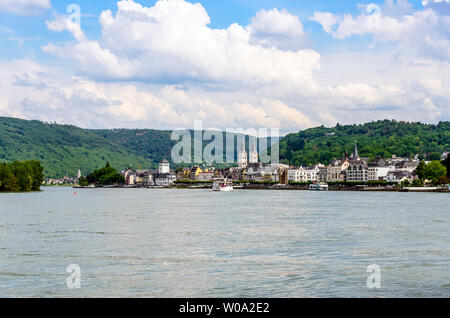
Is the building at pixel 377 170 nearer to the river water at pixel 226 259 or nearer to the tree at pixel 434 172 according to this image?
the tree at pixel 434 172

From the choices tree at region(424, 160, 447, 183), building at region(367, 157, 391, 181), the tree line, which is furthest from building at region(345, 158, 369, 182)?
the tree line

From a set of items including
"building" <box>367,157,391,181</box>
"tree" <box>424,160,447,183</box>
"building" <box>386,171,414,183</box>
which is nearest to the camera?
"tree" <box>424,160,447,183</box>

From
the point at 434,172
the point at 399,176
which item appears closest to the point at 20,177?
the point at 434,172

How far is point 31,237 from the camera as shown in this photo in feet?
108

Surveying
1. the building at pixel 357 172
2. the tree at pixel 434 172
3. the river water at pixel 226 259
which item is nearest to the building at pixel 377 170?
the building at pixel 357 172

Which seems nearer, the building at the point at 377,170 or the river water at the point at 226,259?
the river water at the point at 226,259

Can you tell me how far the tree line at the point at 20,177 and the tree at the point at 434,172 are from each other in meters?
93.7

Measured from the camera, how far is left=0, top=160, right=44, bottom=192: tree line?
118125 millimetres

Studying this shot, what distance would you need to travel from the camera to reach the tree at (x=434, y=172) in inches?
5418

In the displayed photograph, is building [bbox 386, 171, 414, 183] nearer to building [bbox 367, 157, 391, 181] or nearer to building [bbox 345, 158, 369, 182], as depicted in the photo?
building [bbox 367, 157, 391, 181]

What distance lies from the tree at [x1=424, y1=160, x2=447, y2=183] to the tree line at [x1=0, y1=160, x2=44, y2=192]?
93.7 metres

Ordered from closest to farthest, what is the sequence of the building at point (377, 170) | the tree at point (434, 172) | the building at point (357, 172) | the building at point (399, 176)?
the tree at point (434, 172) < the building at point (399, 176) < the building at point (377, 170) < the building at point (357, 172)
